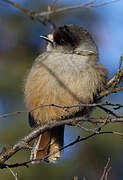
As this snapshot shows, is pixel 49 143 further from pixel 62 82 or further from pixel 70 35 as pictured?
pixel 70 35

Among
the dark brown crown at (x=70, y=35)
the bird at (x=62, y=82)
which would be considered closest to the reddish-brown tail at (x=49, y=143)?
the bird at (x=62, y=82)

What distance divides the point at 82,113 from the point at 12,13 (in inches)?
260

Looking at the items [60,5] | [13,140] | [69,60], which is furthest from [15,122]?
[69,60]

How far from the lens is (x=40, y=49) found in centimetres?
1113

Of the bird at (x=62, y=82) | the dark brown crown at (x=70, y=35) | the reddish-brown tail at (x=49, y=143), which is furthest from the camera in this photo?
the dark brown crown at (x=70, y=35)

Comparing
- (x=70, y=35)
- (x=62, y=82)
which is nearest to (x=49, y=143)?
(x=62, y=82)

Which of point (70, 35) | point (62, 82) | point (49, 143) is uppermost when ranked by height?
point (70, 35)

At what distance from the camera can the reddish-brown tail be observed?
565 cm

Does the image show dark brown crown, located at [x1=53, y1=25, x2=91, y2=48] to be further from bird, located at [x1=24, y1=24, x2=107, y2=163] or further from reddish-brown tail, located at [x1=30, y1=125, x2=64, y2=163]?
reddish-brown tail, located at [x1=30, y1=125, x2=64, y2=163]

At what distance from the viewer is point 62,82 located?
514 centimetres

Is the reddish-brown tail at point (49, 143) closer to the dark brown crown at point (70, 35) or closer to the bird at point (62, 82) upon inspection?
the bird at point (62, 82)

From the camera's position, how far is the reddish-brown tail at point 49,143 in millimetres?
5648

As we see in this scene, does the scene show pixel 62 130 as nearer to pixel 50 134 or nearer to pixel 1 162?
pixel 50 134

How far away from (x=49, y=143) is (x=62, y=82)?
1.12 m
